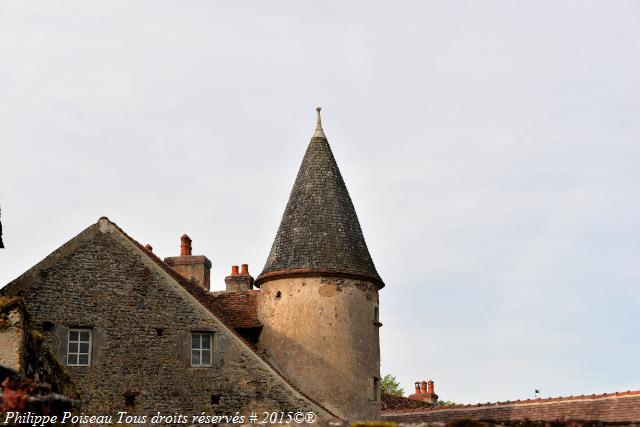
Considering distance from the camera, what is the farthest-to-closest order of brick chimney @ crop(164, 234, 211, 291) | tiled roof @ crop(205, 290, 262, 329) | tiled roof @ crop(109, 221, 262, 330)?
brick chimney @ crop(164, 234, 211, 291)
tiled roof @ crop(205, 290, 262, 329)
tiled roof @ crop(109, 221, 262, 330)

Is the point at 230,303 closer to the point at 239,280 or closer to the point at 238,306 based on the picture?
the point at 238,306

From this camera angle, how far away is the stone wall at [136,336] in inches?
893

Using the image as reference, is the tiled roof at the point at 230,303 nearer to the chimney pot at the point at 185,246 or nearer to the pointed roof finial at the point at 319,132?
the chimney pot at the point at 185,246

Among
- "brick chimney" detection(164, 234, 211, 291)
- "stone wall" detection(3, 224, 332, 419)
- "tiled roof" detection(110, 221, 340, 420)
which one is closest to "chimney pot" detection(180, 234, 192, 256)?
"brick chimney" detection(164, 234, 211, 291)

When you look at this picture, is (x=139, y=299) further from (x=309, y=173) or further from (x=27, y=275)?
(x=309, y=173)

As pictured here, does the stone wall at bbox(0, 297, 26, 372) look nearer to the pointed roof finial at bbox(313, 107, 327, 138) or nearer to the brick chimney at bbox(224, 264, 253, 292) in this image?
the pointed roof finial at bbox(313, 107, 327, 138)

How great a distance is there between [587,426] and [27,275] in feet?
46.7

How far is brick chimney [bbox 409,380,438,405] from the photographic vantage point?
139ft

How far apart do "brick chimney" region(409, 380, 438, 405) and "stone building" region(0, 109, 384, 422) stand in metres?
17.6

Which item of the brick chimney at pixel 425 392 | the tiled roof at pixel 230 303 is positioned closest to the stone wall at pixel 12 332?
the tiled roof at pixel 230 303

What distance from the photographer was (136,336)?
23188mm

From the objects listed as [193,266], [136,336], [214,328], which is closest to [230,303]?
[193,266]

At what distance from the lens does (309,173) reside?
1053 inches

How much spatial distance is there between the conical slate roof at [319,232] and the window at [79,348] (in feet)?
15.4
